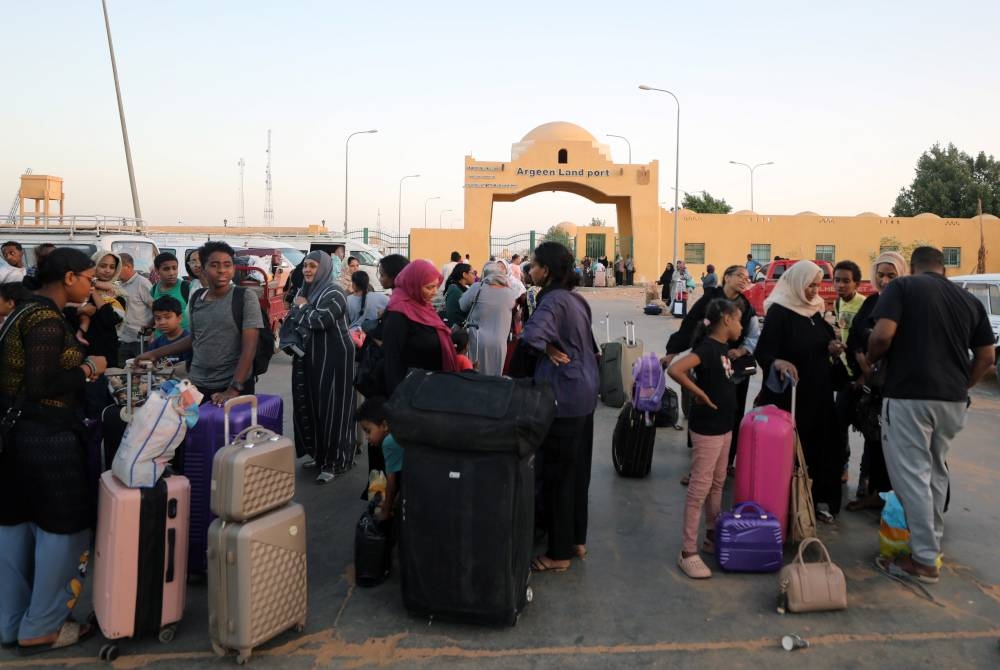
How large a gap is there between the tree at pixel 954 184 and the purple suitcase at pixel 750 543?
5098 cm

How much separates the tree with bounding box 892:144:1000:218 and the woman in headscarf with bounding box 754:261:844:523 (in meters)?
49.9

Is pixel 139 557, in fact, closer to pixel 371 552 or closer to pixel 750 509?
pixel 371 552

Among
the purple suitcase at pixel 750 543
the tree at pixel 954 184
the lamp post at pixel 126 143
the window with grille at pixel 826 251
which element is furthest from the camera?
the tree at pixel 954 184

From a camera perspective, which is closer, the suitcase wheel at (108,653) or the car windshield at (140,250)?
the suitcase wheel at (108,653)

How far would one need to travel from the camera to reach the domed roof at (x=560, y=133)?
3428 cm

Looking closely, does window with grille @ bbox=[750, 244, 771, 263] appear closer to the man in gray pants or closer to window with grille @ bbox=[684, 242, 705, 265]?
window with grille @ bbox=[684, 242, 705, 265]

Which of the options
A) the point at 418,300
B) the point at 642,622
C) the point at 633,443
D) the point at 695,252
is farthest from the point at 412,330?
the point at 695,252

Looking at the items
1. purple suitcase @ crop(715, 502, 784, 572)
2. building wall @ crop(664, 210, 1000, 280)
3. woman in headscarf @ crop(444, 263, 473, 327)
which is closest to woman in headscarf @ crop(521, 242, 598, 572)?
purple suitcase @ crop(715, 502, 784, 572)

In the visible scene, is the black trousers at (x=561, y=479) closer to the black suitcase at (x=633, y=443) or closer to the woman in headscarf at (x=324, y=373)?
the black suitcase at (x=633, y=443)

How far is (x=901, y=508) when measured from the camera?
4.20 metres

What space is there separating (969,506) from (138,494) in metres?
5.24

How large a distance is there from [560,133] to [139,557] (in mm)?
33234

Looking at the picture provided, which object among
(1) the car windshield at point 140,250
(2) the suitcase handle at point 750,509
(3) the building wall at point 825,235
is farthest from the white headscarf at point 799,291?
(3) the building wall at point 825,235

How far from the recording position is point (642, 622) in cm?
359
